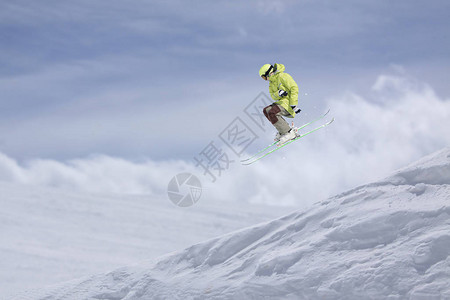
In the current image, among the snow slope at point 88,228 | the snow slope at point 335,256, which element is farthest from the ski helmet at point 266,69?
the snow slope at point 88,228

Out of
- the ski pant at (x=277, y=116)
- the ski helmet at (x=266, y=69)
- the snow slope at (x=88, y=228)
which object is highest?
the snow slope at (x=88, y=228)

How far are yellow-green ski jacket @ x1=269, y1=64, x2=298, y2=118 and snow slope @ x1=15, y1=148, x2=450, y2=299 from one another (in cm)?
364

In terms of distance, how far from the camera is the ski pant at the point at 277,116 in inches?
510

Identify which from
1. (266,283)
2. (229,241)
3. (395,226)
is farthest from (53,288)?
(395,226)

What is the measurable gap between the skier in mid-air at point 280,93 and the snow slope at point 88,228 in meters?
21.8

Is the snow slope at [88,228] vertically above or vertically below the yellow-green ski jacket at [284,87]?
above

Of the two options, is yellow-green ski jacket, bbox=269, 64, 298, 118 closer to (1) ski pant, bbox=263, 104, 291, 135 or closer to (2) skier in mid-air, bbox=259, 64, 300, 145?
(2) skier in mid-air, bbox=259, 64, 300, 145

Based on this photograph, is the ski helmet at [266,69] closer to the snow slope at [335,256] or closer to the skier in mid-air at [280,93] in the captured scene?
the skier in mid-air at [280,93]

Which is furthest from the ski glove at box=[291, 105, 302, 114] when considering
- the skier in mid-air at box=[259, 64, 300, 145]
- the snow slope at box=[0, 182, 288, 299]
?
the snow slope at box=[0, 182, 288, 299]

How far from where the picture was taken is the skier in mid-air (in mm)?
12289

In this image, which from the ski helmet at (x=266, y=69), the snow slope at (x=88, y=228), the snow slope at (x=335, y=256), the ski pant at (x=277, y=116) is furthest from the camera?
the snow slope at (x=88, y=228)

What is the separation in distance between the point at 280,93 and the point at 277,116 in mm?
1071

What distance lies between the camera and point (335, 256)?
43.2 feet

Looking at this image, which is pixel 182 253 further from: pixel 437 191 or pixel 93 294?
pixel 437 191
